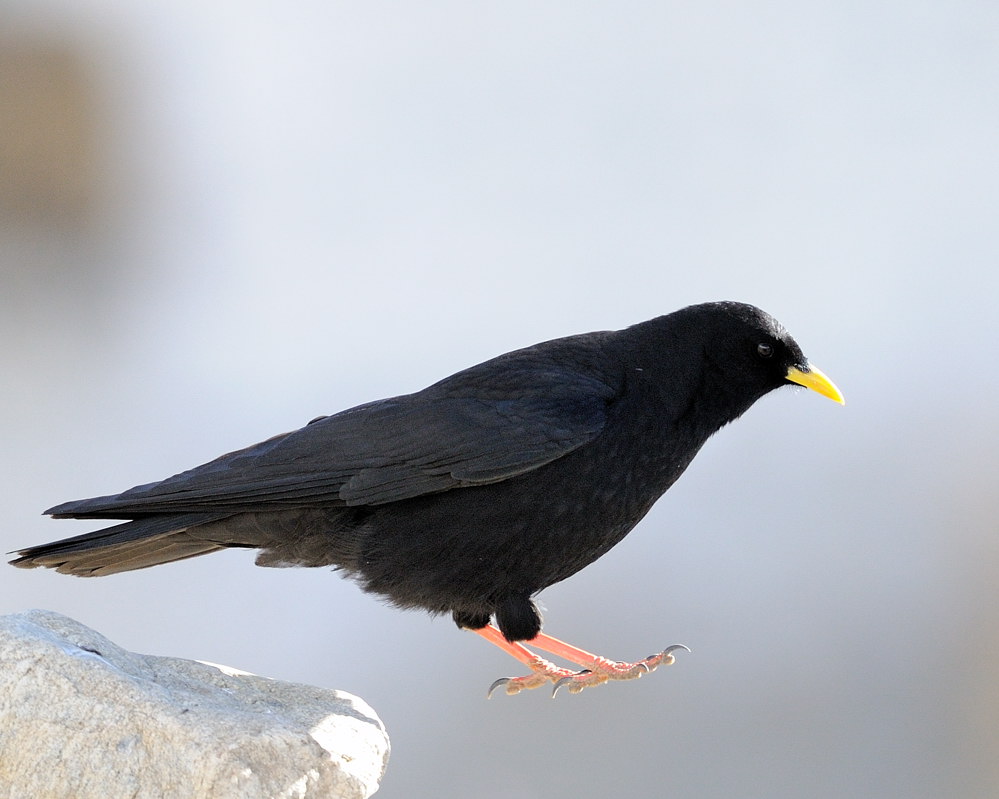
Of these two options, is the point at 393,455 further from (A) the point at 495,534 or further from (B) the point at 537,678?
Result: (B) the point at 537,678

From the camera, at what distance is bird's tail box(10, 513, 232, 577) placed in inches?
145

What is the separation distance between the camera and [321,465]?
3.88m

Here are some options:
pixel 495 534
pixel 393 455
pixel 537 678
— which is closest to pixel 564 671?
pixel 537 678

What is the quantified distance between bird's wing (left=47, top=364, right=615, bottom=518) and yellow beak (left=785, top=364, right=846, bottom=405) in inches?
26.4

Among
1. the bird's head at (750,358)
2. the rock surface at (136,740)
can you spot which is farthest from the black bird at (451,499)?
the rock surface at (136,740)

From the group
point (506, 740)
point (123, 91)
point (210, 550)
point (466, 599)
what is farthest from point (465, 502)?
point (123, 91)

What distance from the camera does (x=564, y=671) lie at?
4.07 meters

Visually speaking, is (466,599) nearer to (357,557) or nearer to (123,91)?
(357,557)

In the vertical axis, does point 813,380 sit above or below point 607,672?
above

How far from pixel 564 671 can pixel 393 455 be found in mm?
946

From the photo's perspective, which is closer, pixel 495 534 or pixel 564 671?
pixel 495 534

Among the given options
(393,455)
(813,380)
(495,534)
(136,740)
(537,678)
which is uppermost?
(813,380)

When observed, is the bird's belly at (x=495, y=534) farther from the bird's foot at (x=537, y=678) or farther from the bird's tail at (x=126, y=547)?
the bird's tail at (x=126, y=547)

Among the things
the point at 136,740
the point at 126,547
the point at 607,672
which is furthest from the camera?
the point at 607,672
